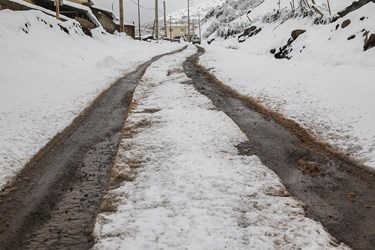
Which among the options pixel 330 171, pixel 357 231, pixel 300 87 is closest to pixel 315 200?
pixel 357 231

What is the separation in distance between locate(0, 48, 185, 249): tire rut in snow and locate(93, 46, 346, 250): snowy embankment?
25 cm

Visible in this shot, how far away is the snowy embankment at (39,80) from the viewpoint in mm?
6609

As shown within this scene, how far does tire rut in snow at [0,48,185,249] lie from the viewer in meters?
3.70

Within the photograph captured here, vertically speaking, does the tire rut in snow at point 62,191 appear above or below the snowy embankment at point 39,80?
below

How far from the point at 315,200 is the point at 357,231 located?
0.75 meters

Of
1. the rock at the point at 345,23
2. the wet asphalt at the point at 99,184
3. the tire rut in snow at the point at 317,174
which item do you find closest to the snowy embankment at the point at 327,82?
the rock at the point at 345,23

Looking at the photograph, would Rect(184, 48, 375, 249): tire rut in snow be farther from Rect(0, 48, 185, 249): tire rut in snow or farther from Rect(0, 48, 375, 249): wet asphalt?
Rect(0, 48, 185, 249): tire rut in snow

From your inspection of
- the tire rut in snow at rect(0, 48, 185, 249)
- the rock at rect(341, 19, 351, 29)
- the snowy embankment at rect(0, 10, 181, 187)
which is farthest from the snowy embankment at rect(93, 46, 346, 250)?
the rock at rect(341, 19, 351, 29)

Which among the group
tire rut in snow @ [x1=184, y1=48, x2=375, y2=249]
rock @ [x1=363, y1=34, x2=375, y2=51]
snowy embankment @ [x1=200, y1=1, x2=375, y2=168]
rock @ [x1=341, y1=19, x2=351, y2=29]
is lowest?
tire rut in snow @ [x1=184, y1=48, x2=375, y2=249]

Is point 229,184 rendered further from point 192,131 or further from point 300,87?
point 300,87

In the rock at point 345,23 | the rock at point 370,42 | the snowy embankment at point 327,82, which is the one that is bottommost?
the snowy embankment at point 327,82

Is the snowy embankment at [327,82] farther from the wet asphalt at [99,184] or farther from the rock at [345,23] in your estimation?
the wet asphalt at [99,184]

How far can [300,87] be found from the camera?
32.3 ft

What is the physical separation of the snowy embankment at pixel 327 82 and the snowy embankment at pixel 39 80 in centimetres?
519
